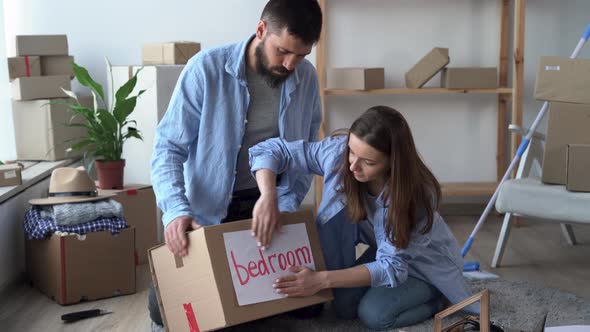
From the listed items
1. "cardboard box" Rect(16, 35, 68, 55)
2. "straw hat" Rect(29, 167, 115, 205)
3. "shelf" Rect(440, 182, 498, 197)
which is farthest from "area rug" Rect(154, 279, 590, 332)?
"cardboard box" Rect(16, 35, 68, 55)

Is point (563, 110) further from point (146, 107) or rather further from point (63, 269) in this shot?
point (63, 269)

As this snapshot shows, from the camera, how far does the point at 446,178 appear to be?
→ 4.04 metres

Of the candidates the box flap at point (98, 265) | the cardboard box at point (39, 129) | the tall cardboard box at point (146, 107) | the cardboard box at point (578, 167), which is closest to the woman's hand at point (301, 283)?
the box flap at point (98, 265)

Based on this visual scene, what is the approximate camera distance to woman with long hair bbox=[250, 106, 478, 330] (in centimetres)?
202

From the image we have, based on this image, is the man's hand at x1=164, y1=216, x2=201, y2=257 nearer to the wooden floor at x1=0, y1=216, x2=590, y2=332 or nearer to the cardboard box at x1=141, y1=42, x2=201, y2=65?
the wooden floor at x1=0, y1=216, x2=590, y2=332

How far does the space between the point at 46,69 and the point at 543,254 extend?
7.97ft

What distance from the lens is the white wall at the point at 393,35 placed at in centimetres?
373

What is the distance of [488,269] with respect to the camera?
2998 millimetres

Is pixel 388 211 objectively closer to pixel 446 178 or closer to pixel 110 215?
pixel 110 215

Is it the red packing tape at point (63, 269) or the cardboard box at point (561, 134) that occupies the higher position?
the cardboard box at point (561, 134)

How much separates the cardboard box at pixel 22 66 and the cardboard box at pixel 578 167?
7.63 ft

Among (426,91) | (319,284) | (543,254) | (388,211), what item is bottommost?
(543,254)

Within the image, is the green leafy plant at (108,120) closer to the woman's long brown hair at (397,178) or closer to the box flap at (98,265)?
the box flap at (98,265)

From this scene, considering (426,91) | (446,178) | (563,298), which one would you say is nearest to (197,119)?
(563,298)
